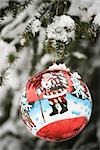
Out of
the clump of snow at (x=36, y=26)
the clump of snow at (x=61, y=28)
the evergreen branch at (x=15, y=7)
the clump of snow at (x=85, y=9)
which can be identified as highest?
the evergreen branch at (x=15, y=7)

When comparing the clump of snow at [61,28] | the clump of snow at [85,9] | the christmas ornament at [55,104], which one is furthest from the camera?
the clump of snow at [85,9]

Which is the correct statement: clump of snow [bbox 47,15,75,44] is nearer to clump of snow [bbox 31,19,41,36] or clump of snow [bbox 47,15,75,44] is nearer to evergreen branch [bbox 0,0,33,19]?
clump of snow [bbox 31,19,41,36]

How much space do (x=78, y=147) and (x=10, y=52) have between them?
→ 0.92 meters

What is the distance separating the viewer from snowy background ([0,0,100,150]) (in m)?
1.94

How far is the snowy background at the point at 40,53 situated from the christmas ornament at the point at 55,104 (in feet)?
0.72

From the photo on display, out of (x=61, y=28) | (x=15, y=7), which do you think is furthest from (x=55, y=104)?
(x=15, y=7)

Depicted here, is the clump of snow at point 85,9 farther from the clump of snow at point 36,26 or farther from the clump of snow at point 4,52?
the clump of snow at point 4,52

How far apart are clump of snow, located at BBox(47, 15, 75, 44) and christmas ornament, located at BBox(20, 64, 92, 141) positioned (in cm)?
18

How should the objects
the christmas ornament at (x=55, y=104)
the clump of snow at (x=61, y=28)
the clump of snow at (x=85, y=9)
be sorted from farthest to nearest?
1. the clump of snow at (x=85, y=9)
2. the clump of snow at (x=61, y=28)
3. the christmas ornament at (x=55, y=104)

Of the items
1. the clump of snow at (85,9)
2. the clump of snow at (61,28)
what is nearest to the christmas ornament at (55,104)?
the clump of snow at (61,28)

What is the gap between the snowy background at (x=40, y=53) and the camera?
1.94 metres

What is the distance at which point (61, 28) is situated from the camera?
188 centimetres

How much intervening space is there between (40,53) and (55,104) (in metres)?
0.82

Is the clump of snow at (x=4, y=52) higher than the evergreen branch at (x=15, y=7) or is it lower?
lower
